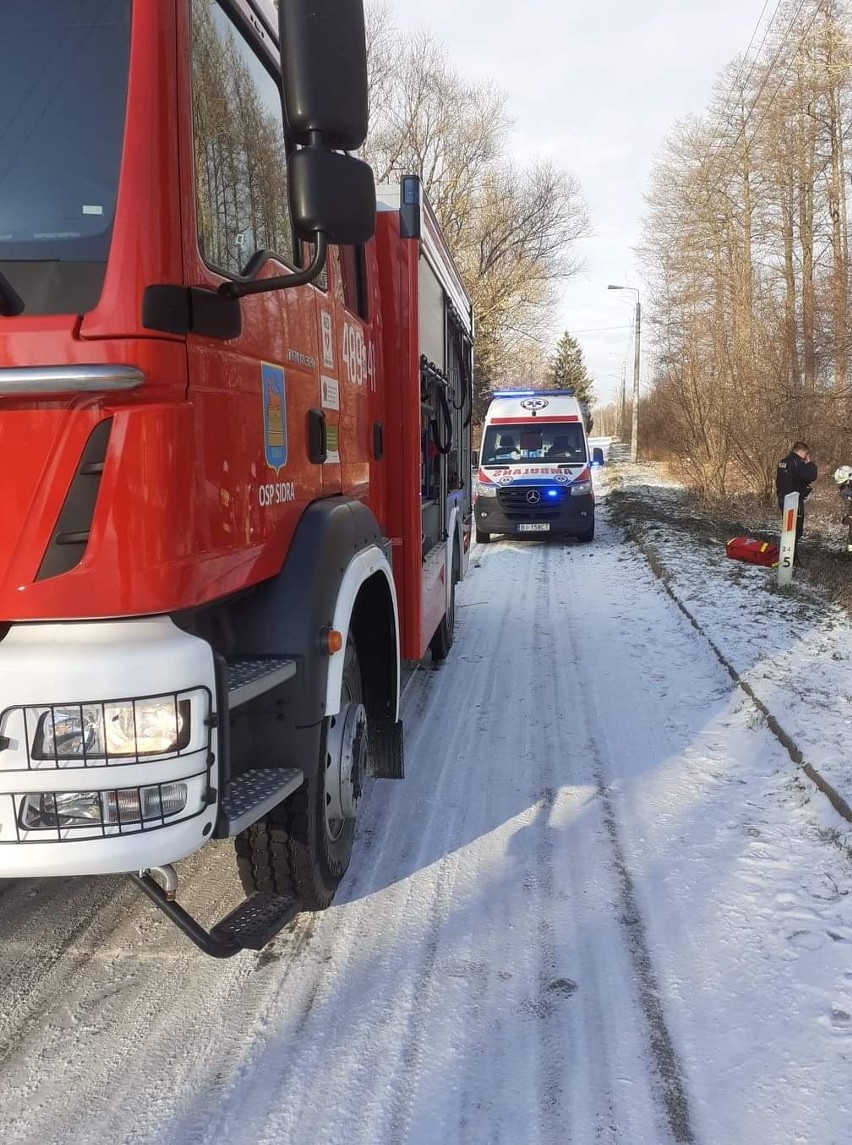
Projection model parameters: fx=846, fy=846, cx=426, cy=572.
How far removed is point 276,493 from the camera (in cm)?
261

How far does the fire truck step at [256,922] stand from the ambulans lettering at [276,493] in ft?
4.02

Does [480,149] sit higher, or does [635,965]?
[480,149]

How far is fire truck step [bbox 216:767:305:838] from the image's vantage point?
84.8 inches

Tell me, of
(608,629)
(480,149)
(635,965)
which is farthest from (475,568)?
(480,149)

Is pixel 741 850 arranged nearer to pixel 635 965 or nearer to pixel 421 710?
pixel 635 965

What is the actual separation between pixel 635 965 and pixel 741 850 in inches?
40.0

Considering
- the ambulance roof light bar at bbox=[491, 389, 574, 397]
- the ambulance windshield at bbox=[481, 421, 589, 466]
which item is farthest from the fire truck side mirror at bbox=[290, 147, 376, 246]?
the ambulance roof light bar at bbox=[491, 389, 574, 397]

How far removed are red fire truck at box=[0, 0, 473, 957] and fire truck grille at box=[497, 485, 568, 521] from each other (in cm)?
1112

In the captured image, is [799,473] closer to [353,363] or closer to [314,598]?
[353,363]

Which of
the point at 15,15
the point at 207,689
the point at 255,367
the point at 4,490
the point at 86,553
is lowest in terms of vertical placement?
the point at 207,689

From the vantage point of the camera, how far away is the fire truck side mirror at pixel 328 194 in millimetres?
2127

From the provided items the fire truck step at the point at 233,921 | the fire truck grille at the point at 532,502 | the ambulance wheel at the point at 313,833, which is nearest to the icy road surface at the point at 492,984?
the ambulance wheel at the point at 313,833

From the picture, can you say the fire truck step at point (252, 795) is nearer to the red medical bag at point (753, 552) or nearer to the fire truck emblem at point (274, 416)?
the fire truck emblem at point (274, 416)

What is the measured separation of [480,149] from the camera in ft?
101
